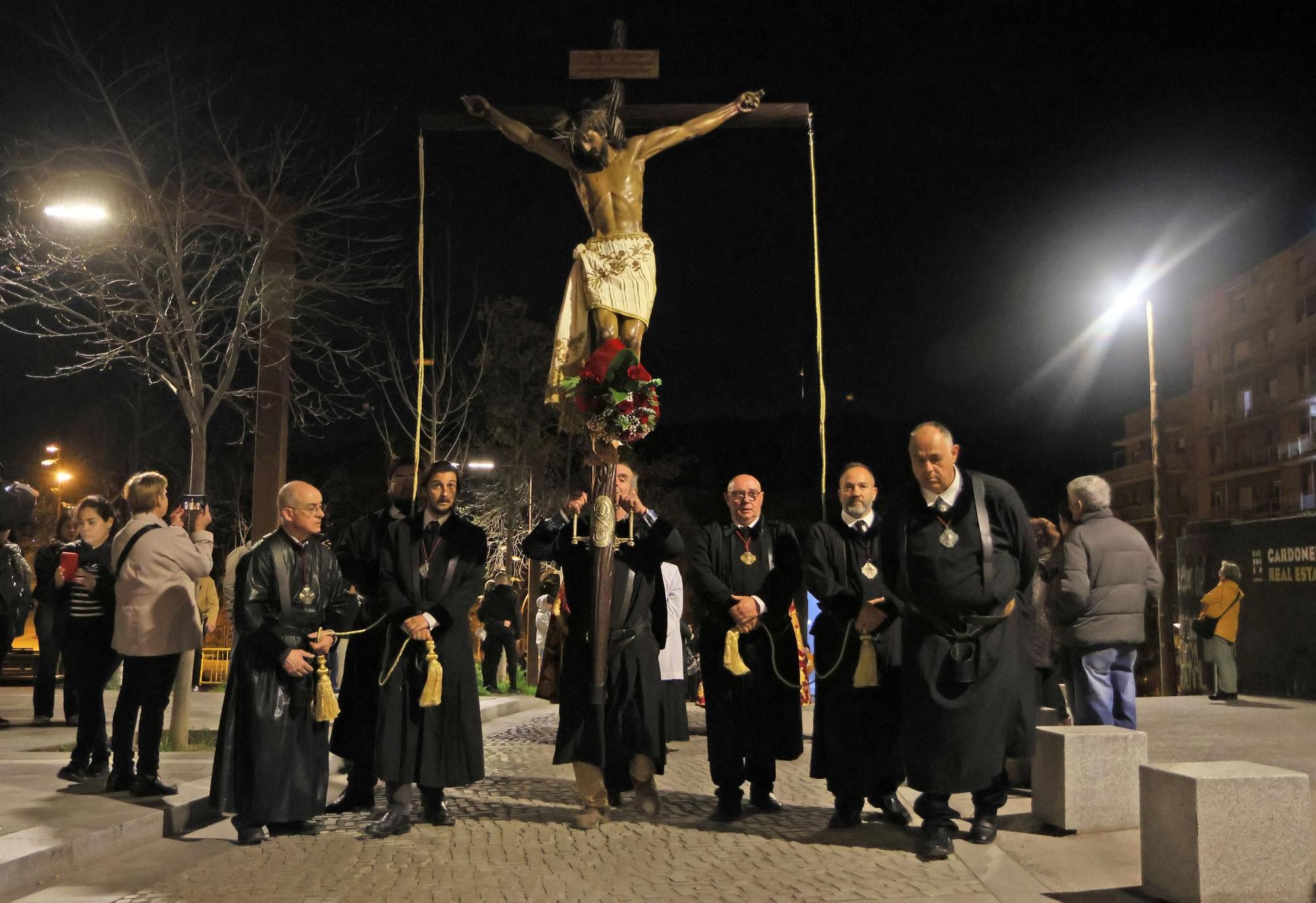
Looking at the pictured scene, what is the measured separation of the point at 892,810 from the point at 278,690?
3619 mm

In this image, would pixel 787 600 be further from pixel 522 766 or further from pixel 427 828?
pixel 522 766

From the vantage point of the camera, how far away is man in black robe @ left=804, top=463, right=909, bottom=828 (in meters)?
7.22

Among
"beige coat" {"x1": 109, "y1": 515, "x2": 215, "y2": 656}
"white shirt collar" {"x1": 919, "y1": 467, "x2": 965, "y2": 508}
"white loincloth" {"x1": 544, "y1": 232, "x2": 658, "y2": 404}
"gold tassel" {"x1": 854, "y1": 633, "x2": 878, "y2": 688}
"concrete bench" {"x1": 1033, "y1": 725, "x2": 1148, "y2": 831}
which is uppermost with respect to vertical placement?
"white loincloth" {"x1": 544, "y1": 232, "x2": 658, "y2": 404}

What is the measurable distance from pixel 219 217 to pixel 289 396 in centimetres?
187

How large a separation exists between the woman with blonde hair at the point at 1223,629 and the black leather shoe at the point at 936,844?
9.62 metres

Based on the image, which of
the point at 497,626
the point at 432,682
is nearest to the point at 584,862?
the point at 432,682

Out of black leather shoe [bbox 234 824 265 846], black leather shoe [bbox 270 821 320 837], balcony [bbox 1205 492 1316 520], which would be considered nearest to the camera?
black leather shoe [bbox 234 824 265 846]

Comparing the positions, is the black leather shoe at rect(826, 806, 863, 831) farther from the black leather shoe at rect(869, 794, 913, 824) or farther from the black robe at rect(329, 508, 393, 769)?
the black robe at rect(329, 508, 393, 769)

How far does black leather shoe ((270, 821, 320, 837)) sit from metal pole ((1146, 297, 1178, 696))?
15.5 m

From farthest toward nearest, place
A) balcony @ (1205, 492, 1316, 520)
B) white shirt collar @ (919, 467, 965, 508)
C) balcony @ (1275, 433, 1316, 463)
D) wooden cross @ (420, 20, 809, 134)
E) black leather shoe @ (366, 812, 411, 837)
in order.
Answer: balcony @ (1275, 433, 1316, 463)
balcony @ (1205, 492, 1316, 520)
wooden cross @ (420, 20, 809, 134)
black leather shoe @ (366, 812, 411, 837)
white shirt collar @ (919, 467, 965, 508)

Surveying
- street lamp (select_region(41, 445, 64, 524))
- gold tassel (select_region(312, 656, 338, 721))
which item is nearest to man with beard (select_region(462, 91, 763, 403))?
gold tassel (select_region(312, 656, 338, 721))

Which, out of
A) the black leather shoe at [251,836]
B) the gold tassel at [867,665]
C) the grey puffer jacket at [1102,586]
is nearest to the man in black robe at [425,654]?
the black leather shoe at [251,836]

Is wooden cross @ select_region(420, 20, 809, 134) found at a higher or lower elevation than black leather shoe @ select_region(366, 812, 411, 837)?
higher

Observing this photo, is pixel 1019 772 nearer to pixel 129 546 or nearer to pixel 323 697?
pixel 323 697
